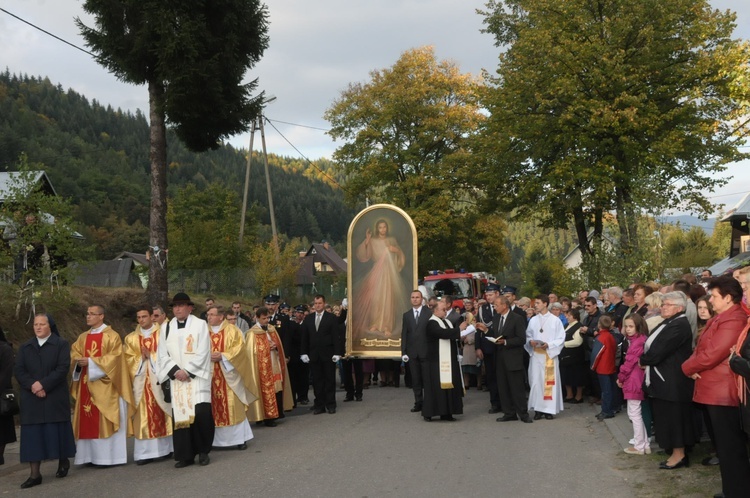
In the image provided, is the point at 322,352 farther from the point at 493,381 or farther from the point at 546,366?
the point at 546,366

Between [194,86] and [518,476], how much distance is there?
543 inches

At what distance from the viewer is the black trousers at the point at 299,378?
14.9 meters

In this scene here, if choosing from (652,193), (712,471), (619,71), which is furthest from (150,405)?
(619,71)


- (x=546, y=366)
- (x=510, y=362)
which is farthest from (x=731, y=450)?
(x=546, y=366)

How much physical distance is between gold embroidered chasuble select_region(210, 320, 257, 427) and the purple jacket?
15.6ft

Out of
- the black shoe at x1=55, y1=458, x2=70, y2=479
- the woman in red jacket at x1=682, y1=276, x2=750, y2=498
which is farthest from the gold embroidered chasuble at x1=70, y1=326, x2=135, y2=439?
the woman in red jacket at x1=682, y1=276, x2=750, y2=498

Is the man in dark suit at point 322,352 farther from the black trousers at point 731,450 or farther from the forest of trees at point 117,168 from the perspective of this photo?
the forest of trees at point 117,168

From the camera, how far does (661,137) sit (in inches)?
1018

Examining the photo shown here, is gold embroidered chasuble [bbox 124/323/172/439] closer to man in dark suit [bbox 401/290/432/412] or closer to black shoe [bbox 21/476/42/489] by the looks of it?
black shoe [bbox 21/476/42/489]

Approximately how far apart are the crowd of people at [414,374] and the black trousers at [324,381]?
0.04m

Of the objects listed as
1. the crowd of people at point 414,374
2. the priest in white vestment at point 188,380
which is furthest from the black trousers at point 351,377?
the priest in white vestment at point 188,380

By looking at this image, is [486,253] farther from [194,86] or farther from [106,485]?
[106,485]

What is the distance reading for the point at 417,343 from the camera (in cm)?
1242

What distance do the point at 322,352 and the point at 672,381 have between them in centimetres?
688
